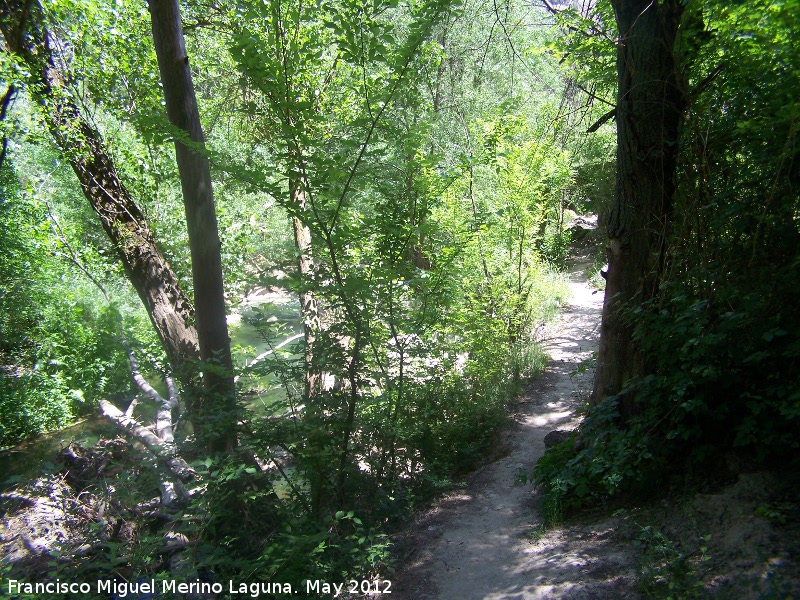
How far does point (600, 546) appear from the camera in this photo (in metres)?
3.46

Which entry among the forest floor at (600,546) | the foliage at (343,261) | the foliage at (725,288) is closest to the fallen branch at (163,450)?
the foliage at (343,261)

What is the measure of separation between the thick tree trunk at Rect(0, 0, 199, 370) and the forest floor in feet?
11.9

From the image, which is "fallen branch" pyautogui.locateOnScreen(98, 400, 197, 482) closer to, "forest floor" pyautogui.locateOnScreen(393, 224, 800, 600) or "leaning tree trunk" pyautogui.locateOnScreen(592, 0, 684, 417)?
"forest floor" pyautogui.locateOnScreen(393, 224, 800, 600)

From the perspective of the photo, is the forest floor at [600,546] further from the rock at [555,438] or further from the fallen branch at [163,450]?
the fallen branch at [163,450]

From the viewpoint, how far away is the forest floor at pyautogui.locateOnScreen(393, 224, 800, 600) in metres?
2.63

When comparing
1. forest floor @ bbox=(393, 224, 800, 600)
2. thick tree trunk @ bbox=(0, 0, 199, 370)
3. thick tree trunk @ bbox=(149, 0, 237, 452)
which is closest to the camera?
forest floor @ bbox=(393, 224, 800, 600)

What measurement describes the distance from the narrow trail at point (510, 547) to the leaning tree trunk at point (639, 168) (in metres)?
0.68

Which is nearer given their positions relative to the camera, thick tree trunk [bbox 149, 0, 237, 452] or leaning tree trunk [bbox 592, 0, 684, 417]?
leaning tree trunk [bbox 592, 0, 684, 417]

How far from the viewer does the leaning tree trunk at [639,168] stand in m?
3.86

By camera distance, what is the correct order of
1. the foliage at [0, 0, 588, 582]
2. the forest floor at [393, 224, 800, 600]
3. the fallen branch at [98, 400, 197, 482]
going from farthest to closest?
1. the fallen branch at [98, 400, 197, 482]
2. the foliage at [0, 0, 588, 582]
3. the forest floor at [393, 224, 800, 600]

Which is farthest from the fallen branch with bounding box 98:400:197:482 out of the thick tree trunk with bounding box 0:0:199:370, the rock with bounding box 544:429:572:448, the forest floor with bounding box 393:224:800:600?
the rock with bounding box 544:429:572:448

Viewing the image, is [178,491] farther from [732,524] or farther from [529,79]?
[529,79]

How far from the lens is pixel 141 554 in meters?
3.06

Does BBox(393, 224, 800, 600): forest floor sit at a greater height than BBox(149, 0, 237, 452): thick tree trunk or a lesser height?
lesser
